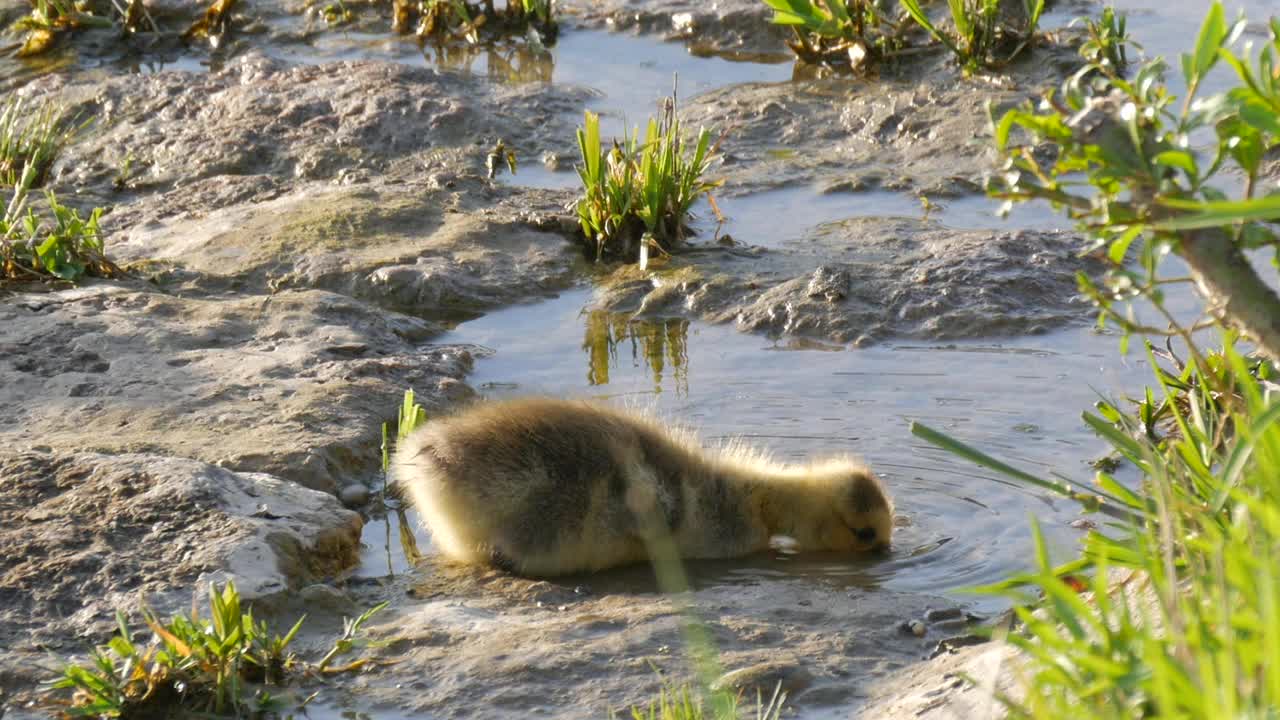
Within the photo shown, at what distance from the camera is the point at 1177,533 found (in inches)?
116

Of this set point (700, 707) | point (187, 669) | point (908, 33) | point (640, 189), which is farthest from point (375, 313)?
point (908, 33)

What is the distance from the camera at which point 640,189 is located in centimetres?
725

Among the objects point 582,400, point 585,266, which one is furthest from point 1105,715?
point 585,266

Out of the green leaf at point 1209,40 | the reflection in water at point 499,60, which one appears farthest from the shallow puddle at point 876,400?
the reflection in water at point 499,60

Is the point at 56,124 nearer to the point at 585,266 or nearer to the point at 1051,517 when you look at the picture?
the point at 585,266

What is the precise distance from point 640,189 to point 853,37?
8.58ft

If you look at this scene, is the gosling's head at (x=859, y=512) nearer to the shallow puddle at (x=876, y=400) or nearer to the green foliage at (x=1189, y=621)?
the shallow puddle at (x=876, y=400)

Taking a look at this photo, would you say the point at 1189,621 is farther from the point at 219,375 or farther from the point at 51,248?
the point at 51,248

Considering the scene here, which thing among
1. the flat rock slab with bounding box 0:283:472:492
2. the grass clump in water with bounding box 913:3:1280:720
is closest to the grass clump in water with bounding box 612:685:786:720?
the grass clump in water with bounding box 913:3:1280:720

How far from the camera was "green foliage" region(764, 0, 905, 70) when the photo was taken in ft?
29.6

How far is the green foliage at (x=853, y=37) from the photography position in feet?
29.6

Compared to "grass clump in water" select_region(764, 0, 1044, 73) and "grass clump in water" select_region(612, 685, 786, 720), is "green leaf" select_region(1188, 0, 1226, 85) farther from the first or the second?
"grass clump in water" select_region(764, 0, 1044, 73)

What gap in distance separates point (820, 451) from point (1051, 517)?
93cm

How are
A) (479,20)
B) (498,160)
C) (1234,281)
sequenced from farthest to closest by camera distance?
(479,20)
(498,160)
(1234,281)
